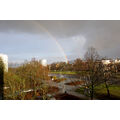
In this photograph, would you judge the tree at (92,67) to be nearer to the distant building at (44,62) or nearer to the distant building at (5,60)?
the distant building at (44,62)

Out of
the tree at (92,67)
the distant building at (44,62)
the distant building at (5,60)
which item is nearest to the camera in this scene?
the tree at (92,67)

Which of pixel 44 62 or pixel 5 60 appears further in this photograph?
pixel 44 62

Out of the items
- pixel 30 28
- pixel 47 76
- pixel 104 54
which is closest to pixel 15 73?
pixel 47 76

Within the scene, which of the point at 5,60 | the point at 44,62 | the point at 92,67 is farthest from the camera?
the point at 44,62

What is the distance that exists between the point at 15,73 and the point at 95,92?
251 centimetres

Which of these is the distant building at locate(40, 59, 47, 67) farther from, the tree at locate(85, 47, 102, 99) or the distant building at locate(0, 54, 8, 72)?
the tree at locate(85, 47, 102, 99)

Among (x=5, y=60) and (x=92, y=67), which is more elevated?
(x=5, y=60)

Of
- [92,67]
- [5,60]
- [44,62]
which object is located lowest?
[92,67]

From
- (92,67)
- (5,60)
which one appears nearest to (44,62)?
(5,60)

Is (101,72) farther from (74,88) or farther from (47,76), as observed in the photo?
(47,76)

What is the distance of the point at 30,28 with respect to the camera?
2.92 meters

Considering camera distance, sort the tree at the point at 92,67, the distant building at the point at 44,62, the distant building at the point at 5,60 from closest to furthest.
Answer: the tree at the point at 92,67, the distant building at the point at 5,60, the distant building at the point at 44,62

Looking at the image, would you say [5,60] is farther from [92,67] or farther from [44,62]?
[92,67]

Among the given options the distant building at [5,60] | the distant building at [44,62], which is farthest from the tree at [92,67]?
the distant building at [5,60]
